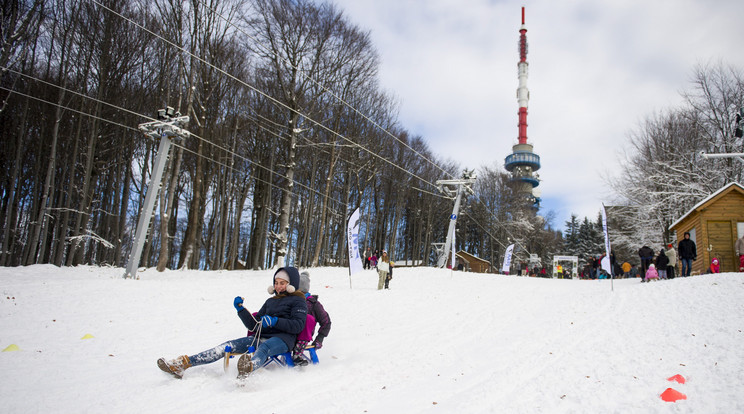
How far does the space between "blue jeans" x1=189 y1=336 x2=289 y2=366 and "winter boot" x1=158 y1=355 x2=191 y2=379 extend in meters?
0.07

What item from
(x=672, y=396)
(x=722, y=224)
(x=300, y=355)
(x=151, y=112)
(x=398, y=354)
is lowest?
(x=398, y=354)

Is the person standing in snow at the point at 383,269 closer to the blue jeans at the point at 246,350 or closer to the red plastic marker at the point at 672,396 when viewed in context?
the blue jeans at the point at 246,350

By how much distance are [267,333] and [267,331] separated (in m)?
0.02

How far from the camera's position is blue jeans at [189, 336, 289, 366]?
4.39m

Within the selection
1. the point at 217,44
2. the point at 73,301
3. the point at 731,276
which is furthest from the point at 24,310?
the point at 731,276

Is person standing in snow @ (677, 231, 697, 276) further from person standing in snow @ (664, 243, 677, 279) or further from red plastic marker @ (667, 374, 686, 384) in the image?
red plastic marker @ (667, 374, 686, 384)

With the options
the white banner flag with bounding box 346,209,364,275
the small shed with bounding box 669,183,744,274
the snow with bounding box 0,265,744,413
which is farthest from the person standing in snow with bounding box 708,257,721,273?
the white banner flag with bounding box 346,209,364,275

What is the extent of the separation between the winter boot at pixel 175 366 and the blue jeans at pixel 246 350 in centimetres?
7

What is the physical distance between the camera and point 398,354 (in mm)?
5832

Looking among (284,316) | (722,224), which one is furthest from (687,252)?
(284,316)

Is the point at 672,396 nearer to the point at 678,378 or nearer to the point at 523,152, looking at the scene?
the point at 678,378

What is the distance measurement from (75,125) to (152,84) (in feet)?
14.2

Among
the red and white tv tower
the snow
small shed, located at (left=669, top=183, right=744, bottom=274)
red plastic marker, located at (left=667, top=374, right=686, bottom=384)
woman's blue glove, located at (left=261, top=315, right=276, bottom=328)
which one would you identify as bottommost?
the snow

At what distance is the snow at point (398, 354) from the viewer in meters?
3.80
